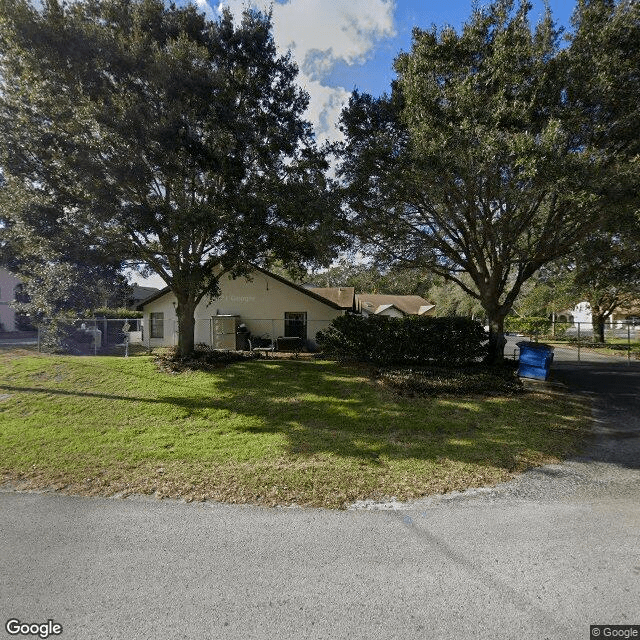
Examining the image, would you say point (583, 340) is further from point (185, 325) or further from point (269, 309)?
point (185, 325)

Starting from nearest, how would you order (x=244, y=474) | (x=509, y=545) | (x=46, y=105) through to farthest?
1. (x=509, y=545)
2. (x=244, y=474)
3. (x=46, y=105)

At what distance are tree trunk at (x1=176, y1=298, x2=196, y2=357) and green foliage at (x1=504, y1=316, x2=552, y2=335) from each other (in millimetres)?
26378

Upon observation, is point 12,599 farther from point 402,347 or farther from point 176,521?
point 402,347

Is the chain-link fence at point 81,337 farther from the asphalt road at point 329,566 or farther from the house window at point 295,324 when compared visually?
the asphalt road at point 329,566

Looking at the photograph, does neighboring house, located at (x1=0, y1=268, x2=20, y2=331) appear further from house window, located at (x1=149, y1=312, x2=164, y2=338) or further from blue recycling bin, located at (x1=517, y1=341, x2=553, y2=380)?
blue recycling bin, located at (x1=517, y1=341, x2=553, y2=380)

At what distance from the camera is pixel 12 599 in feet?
8.52

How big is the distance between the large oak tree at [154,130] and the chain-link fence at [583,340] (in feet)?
39.5

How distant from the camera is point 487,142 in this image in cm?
730

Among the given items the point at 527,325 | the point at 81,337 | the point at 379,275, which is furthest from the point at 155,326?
the point at 527,325

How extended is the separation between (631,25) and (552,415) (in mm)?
8581

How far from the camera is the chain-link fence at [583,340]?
1788 cm

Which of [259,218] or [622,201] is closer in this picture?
[622,201]

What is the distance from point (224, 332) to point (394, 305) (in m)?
28.2

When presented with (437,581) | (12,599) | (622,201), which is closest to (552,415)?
(622,201)
